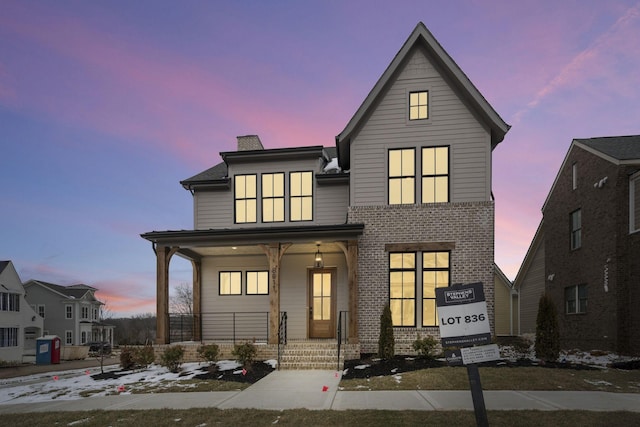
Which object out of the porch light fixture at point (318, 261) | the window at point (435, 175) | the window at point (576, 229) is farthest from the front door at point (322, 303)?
the window at point (576, 229)

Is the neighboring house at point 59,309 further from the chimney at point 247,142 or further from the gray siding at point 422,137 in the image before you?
the gray siding at point 422,137

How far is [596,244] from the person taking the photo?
1595 cm

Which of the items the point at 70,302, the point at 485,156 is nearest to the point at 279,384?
the point at 485,156

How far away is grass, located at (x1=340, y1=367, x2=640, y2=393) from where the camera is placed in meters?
8.72

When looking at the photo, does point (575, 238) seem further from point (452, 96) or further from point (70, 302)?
point (70, 302)

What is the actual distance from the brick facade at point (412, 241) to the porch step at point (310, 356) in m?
1.48

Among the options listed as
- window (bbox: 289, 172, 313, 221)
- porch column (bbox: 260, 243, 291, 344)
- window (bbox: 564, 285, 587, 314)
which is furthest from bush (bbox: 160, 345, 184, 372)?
window (bbox: 564, 285, 587, 314)

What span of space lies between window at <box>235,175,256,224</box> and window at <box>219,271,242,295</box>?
2.15 m

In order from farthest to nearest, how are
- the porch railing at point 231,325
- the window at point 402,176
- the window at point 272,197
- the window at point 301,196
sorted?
1. the window at point 272,197
2. the window at point 301,196
3. the porch railing at point 231,325
4. the window at point 402,176

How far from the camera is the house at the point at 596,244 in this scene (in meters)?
14.0

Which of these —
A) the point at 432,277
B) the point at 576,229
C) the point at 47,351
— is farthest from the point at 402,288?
the point at 47,351

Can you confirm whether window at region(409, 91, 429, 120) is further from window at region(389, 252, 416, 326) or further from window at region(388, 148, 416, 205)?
window at region(389, 252, 416, 326)

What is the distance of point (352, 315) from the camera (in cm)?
1305

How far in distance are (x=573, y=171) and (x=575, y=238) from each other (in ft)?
10.0
